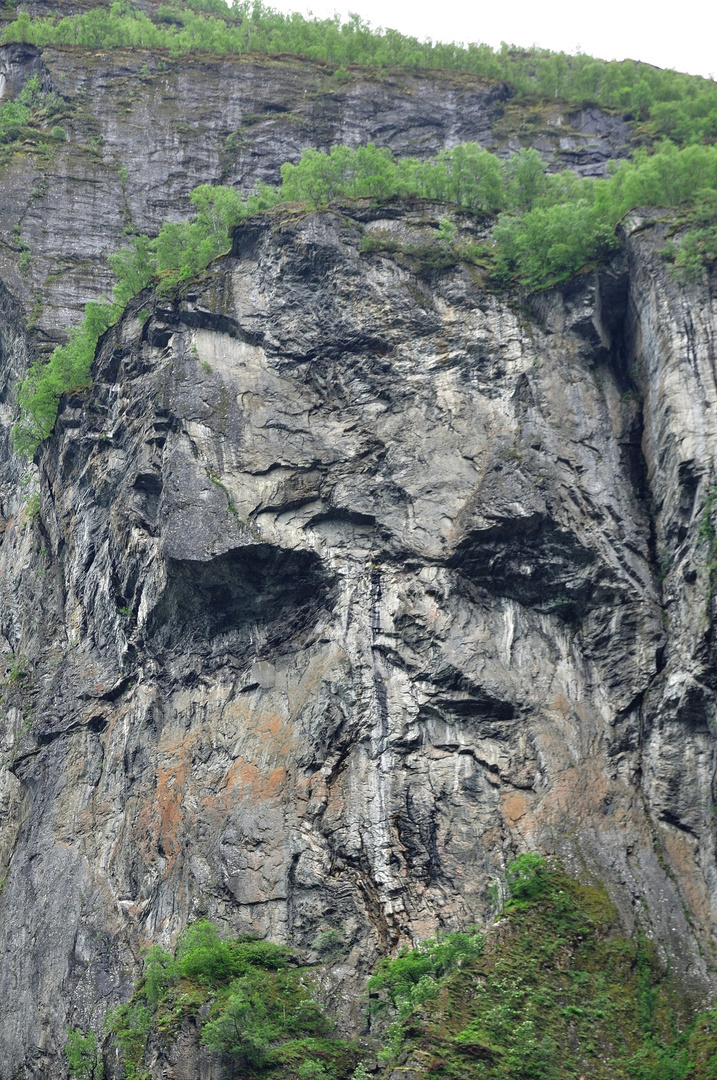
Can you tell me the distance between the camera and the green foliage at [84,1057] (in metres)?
32.1

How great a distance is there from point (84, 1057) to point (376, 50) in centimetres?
5082

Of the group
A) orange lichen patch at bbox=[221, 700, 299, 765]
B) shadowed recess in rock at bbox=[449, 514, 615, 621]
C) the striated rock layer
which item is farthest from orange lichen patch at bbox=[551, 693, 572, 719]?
orange lichen patch at bbox=[221, 700, 299, 765]

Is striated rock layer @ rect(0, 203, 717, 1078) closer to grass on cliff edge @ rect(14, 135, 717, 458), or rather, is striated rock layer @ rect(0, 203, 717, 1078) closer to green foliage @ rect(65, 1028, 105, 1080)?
green foliage @ rect(65, 1028, 105, 1080)

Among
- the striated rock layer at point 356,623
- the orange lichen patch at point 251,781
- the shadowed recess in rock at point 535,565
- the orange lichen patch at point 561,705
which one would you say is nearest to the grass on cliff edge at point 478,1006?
the striated rock layer at point 356,623

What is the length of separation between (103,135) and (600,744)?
38.8 meters

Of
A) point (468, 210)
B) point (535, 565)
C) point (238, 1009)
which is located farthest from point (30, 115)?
point (238, 1009)

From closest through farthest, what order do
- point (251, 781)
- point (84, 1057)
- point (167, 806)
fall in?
1. point (84, 1057)
2. point (251, 781)
3. point (167, 806)

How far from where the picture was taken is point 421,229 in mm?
44094

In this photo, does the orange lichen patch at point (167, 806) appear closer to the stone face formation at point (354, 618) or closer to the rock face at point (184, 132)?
the stone face formation at point (354, 618)

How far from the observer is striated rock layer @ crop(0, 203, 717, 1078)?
32781mm

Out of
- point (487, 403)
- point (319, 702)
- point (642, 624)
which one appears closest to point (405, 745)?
point (319, 702)

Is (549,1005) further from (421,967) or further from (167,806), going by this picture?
(167,806)

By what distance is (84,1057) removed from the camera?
107 ft

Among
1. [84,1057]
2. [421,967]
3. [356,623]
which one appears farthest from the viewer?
[356,623]
